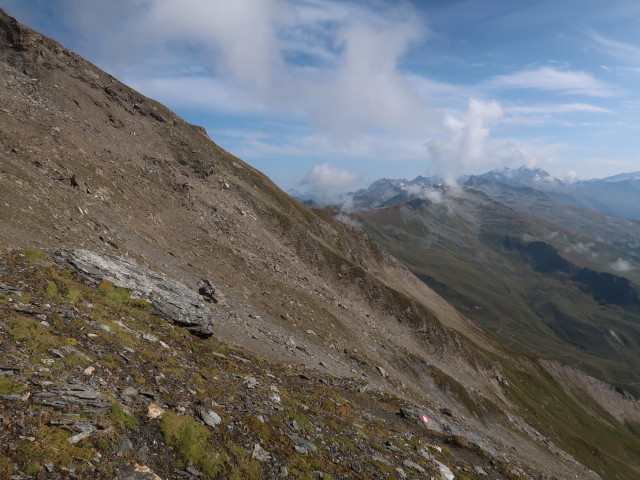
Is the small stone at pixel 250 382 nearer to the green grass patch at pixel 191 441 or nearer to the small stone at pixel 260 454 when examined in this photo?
the small stone at pixel 260 454

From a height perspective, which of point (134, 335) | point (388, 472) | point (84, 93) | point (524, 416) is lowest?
point (524, 416)

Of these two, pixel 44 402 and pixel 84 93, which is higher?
pixel 84 93

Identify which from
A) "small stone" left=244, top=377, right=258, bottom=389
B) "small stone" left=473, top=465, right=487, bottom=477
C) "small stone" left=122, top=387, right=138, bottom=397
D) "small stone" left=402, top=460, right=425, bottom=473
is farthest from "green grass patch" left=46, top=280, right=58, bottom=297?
"small stone" left=473, top=465, right=487, bottom=477

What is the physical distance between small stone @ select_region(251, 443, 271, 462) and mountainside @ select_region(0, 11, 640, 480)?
16cm

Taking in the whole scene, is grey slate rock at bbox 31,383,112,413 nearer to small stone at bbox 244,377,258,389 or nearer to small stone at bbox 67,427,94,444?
small stone at bbox 67,427,94,444

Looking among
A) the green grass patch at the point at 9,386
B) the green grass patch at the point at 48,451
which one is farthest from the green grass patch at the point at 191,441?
the green grass patch at the point at 9,386

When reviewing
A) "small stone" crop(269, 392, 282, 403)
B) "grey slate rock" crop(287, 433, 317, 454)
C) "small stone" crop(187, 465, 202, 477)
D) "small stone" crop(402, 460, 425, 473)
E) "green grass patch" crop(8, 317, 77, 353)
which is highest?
"green grass patch" crop(8, 317, 77, 353)

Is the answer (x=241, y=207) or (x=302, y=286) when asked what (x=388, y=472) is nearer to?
(x=302, y=286)

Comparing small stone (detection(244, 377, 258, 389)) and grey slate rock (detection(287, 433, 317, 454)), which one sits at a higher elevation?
small stone (detection(244, 377, 258, 389))

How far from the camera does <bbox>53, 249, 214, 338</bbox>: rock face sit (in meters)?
26.1

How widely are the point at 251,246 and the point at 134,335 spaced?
53545 mm

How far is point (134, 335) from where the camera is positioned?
68.1 feet

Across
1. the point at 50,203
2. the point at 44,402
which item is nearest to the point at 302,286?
the point at 50,203

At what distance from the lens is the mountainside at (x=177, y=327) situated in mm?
13727
